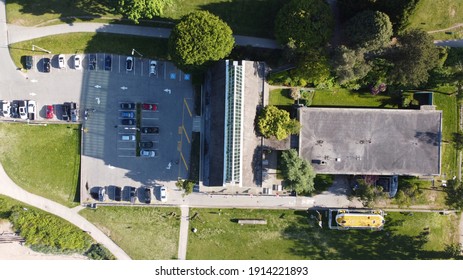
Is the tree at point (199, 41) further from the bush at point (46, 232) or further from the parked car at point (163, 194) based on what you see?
the bush at point (46, 232)

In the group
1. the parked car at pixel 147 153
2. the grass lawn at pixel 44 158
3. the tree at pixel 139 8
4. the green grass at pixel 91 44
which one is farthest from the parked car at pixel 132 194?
the tree at pixel 139 8

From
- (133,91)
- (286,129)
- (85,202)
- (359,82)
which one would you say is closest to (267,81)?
(286,129)

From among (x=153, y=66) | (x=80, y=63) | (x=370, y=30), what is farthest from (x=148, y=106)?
(x=370, y=30)

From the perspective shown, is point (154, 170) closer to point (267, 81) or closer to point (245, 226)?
point (245, 226)

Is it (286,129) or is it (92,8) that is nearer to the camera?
(286,129)

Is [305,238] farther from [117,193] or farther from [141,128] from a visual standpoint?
[141,128]
